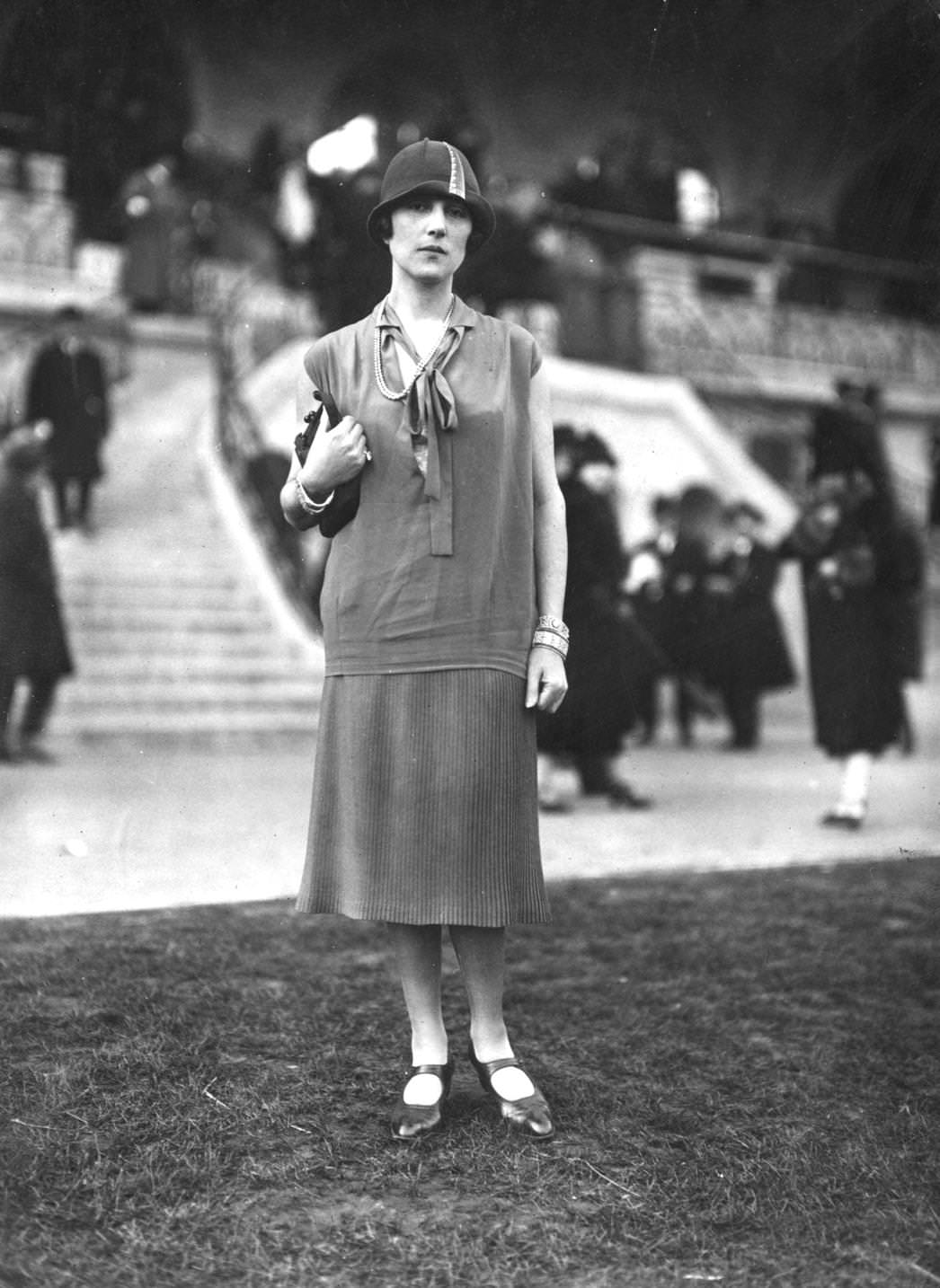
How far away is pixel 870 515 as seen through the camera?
7230 millimetres

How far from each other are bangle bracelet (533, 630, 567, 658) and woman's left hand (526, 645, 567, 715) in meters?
0.01

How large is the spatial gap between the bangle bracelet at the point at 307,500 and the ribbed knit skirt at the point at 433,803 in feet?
1.19

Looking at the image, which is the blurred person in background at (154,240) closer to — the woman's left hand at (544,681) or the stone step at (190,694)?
the stone step at (190,694)

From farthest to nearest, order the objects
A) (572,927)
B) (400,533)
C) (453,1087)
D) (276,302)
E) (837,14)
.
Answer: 1. (276,302)
2. (572,927)
3. (837,14)
4. (453,1087)
5. (400,533)

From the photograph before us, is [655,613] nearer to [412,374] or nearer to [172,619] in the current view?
[172,619]

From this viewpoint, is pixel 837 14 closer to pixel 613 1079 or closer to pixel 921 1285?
pixel 613 1079

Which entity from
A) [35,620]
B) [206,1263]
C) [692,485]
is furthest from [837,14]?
[692,485]

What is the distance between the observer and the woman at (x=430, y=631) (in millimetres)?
2938

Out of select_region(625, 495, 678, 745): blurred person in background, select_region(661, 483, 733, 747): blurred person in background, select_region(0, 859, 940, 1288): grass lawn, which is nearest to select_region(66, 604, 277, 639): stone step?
select_region(625, 495, 678, 745): blurred person in background

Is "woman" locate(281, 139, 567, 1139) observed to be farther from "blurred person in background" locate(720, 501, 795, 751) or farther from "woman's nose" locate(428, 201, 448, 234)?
"blurred person in background" locate(720, 501, 795, 751)

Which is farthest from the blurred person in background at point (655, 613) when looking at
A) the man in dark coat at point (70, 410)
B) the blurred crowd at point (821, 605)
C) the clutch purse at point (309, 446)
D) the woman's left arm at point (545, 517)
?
the clutch purse at point (309, 446)

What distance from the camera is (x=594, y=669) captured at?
7.71 metres

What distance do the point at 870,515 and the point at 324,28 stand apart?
373 centimetres

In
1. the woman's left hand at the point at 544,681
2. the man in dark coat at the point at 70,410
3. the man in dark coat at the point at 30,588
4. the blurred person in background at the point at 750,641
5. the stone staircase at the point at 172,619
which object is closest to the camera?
the woman's left hand at the point at 544,681
